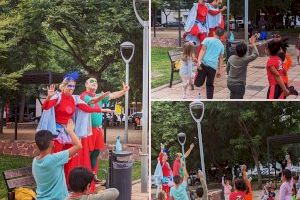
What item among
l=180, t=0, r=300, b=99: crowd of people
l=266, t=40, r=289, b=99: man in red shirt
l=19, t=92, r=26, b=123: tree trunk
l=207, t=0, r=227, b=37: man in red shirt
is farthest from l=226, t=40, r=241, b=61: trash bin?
l=19, t=92, r=26, b=123: tree trunk

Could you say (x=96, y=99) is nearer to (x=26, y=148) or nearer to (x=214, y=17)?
(x=26, y=148)

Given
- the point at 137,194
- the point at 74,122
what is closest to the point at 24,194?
the point at 74,122

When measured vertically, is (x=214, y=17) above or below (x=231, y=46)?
above

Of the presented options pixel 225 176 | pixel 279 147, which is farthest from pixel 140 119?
pixel 279 147

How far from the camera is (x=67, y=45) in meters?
4.36

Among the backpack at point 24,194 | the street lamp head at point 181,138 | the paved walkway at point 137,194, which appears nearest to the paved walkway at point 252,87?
the street lamp head at point 181,138

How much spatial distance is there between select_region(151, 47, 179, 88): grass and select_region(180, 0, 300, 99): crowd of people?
0.42 feet

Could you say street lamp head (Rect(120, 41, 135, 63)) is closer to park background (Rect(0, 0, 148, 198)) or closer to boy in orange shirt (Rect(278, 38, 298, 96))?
park background (Rect(0, 0, 148, 198))

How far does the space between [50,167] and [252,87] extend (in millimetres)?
1881

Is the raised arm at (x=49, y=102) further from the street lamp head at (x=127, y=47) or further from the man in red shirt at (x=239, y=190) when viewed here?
the man in red shirt at (x=239, y=190)

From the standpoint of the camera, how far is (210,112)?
4477 millimetres

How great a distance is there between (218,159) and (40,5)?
1.97 meters

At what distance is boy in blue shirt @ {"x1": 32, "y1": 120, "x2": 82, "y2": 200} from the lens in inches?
135

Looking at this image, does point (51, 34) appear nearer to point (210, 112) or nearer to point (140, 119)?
point (140, 119)
